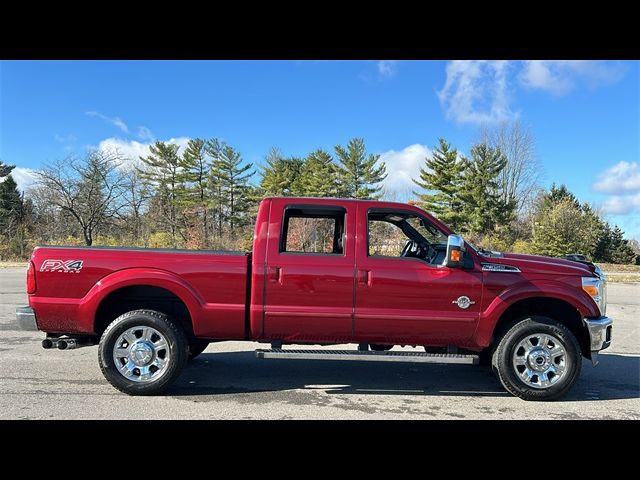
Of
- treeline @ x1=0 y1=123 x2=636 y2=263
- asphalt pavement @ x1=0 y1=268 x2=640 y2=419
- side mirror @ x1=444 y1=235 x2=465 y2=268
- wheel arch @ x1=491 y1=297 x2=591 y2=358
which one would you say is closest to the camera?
asphalt pavement @ x1=0 y1=268 x2=640 y2=419

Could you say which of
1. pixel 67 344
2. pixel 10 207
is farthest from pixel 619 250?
pixel 10 207

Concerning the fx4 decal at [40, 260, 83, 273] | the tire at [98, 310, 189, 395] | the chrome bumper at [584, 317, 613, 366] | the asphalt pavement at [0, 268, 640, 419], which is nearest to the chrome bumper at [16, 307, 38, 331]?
the fx4 decal at [40, 260, 83, 273]

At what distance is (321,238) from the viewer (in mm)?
6016

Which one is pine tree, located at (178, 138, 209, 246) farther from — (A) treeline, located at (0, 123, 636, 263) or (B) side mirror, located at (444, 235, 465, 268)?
(B) side mirror, located at (444, 235, 465, 268)

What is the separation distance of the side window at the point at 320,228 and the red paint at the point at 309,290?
253mm

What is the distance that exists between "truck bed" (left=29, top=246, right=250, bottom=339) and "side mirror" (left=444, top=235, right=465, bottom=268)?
2.09 meters

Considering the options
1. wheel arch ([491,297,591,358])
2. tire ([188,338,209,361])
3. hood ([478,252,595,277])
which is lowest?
tire ([188,338,209,361])

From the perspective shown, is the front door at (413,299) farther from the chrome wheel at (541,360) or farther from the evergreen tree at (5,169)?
the evergreen tree at (5,169)

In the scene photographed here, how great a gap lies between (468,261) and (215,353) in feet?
13.1

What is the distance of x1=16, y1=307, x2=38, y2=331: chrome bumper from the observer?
4.68 metres

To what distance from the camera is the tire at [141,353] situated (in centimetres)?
454

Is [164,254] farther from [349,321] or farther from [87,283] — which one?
[349,321]

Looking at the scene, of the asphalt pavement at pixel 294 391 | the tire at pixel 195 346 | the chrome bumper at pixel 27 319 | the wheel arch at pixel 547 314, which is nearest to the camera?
the asphalt pavement at pixel 294 391

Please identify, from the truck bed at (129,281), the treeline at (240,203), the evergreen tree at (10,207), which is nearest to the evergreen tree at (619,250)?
the treeline at (240,203)
